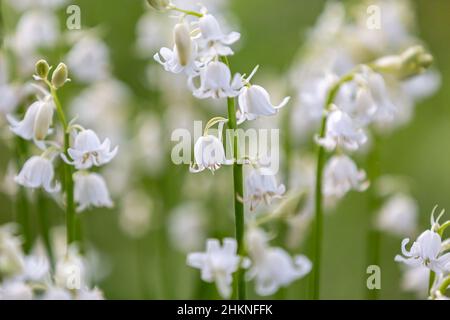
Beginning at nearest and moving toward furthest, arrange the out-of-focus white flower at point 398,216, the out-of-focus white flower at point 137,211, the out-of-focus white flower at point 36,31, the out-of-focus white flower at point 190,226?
the out-of-focus white flower at point 36,31, the out-of-focus white flower at point 398,216, the out-of-focus white flower at point 137,211, the out-of-focus white flower at point 190,226

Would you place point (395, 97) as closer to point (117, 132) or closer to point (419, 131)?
point (117, 132)

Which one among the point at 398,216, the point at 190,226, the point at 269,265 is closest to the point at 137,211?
the point at 190,226

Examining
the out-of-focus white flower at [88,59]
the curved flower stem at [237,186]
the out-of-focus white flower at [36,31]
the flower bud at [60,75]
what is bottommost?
the curved flower stem at [237,186]

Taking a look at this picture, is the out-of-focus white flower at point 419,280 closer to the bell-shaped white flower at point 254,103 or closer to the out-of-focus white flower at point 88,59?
the bell-shaped white flower at point 254,103

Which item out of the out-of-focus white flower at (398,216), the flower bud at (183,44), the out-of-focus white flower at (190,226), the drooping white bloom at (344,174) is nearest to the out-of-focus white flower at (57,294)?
the flower bud at (183,44)

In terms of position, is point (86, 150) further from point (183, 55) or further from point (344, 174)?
point (344, 174)

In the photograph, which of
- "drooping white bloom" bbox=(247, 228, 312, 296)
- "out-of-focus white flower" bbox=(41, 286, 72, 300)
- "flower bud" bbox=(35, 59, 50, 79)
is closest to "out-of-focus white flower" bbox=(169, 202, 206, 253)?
"drooping white bloom" bbox=(247, 228, 312, 296)
